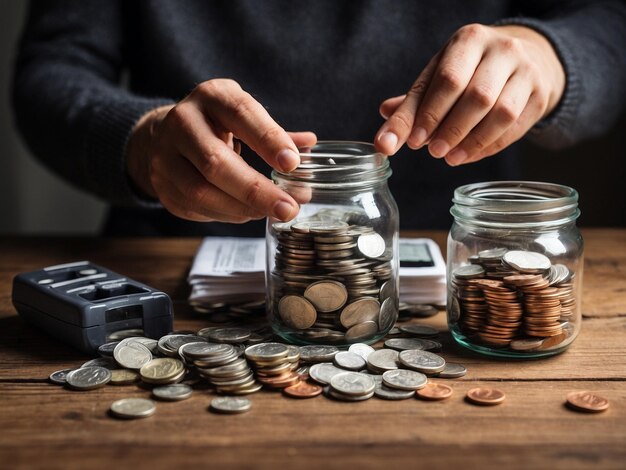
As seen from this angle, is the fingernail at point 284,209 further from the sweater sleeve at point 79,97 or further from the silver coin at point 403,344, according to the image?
the sweater sleeve at point 79,97

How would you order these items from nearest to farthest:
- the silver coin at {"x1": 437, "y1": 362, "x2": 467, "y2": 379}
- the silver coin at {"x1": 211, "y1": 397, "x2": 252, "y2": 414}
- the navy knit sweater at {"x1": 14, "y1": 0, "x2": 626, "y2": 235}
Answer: the silver coin at {"x1": 211, "y1": 397, "x2": 252, "y2": 414} → the silver coin at {"x1": 437, "y1": 362, "x2": 467, "y2": 379} → the navy knit sweater at {"x1": 14, "y1": 0, "x2": 626, "y2": 235}

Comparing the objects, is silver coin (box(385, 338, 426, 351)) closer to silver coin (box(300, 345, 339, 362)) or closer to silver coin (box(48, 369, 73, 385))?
silver coin (box(300, 345, 339, 362))

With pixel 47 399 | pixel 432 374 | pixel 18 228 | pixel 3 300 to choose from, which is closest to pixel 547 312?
pixel 432 374

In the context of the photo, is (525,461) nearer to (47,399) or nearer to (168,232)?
(47,399)

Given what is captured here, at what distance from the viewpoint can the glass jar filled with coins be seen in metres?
1.02

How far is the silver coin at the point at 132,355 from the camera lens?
1.02 metres

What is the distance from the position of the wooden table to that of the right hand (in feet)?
0.83

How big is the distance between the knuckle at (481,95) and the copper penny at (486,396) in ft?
1.31

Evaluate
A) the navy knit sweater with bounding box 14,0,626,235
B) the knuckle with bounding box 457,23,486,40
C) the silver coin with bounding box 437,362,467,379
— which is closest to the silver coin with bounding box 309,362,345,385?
the silver coin with bounding box 437,362,467,379

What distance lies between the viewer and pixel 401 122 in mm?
1092

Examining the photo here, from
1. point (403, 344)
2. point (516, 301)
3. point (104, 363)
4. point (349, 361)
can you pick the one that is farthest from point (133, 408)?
point (516, 301)

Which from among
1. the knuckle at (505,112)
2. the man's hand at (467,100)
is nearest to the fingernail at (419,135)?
the man's hand at (467,100)

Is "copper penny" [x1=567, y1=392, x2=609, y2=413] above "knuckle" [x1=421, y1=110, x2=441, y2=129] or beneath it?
beneath

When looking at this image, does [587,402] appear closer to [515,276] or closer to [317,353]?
[515,276]
